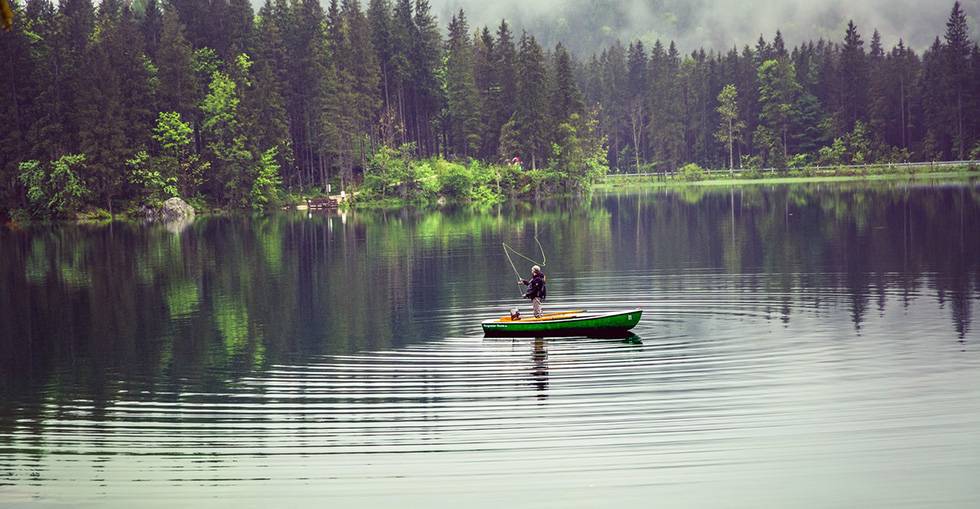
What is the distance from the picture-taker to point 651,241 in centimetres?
6147

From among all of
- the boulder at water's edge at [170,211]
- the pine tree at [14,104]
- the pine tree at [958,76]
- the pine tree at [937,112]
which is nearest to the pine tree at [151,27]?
the pine tree at [14,104]

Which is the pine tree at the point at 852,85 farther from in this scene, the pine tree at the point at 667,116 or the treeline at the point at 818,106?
the pine tree at the point at 667,116

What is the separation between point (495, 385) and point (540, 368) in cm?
214

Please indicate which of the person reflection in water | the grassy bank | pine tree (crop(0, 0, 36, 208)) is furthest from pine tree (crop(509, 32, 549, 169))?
the person reflection in water

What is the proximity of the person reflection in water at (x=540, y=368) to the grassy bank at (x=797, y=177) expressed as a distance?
11713cm

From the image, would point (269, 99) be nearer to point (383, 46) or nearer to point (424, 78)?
point (383, 46)

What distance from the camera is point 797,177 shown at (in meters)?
161

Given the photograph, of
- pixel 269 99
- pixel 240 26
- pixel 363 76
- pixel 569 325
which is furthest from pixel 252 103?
pixel 569 325

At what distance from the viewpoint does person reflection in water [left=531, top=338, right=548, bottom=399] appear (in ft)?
73.7

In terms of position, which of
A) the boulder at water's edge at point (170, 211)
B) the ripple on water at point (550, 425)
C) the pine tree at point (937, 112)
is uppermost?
the pine tree at point (937, 112)

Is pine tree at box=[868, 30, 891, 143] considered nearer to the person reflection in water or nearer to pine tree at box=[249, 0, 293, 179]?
pine tree at box=[249, 0, 293, 179]

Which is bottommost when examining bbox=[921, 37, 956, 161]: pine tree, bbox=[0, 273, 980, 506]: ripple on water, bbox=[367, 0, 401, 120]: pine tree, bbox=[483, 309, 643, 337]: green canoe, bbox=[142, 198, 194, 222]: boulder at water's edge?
bbox=[0, 273, 980, 506]: ripple on water

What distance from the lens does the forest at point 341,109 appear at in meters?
106

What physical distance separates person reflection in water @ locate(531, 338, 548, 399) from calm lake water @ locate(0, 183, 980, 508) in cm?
13
